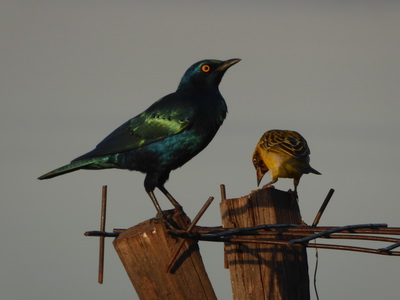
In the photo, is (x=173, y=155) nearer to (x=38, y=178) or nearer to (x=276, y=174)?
(x=38, y=178)

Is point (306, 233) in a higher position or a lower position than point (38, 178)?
lower

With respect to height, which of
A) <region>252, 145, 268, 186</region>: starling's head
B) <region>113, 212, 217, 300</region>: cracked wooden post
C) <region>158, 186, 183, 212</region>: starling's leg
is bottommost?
<region>113, 212, 217, 300</region>: cracked wooden post

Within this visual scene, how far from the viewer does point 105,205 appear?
476cm

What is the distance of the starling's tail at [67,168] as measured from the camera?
21.3 feet

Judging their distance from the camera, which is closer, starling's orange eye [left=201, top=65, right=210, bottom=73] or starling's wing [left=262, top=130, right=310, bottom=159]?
starling's orange eye [left=201, top=65, right=210, bottom=73]

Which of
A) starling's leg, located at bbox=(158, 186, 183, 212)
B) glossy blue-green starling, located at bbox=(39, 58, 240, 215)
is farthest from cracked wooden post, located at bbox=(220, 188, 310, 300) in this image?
glossy blue-green starling, located at bbox=(39, 58, 240, 215)

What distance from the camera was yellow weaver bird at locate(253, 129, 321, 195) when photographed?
793 centimetres

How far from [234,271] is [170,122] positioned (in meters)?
2.26

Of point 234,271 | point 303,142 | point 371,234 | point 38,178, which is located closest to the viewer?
point 371,234

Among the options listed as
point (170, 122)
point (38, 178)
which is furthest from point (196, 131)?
point (38, 178)

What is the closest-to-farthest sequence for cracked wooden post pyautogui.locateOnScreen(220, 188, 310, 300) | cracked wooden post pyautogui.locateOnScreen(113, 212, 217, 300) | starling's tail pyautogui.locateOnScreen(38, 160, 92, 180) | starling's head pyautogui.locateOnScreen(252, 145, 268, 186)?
cracked wooden post pyautogui.locateOnScreen(113, 212, 217, 300) < cracked wooden post pyautogui.locateOnScreen(220, 188, 310, 300) < starling's tail pyautogui.locateOnScreen(38, 160, 92, 180) < starling's head pyautogui.locateOnScreen(252, 145, 268, 186)

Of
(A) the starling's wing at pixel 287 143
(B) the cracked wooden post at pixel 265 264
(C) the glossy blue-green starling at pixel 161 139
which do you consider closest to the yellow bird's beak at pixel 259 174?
(A) the starling's wing at pixel 287 143

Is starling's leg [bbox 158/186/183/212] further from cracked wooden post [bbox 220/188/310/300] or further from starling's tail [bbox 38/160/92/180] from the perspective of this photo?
cracked wooden post [bbox 220/188/310/300]

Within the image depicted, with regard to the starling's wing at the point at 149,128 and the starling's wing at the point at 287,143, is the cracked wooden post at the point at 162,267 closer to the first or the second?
the starling's wing at the point at 149,128
